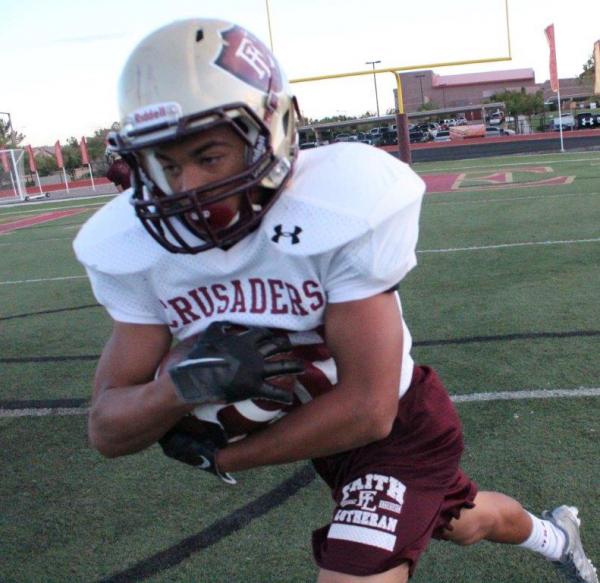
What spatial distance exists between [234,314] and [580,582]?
1397 millimetres

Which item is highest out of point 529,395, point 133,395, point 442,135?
point 133,395

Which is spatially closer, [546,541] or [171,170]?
[171,170]

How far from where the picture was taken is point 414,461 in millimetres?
1916

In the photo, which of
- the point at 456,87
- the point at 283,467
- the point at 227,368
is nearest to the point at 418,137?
the point at 283,467

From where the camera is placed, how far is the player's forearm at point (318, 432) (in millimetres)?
1590

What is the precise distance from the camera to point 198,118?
1486mm

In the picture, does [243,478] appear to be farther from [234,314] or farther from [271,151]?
[271,151]

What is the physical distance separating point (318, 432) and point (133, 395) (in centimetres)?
39

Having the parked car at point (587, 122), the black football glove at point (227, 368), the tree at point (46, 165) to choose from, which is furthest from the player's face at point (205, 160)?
the tree at point (46, 165)

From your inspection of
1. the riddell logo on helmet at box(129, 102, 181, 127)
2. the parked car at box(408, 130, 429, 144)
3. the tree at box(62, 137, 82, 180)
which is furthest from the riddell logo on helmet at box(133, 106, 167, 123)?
the tree at box(62, 137, 82, 180)

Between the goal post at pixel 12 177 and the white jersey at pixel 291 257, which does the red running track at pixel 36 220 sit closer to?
the goal post at pixel 12 177

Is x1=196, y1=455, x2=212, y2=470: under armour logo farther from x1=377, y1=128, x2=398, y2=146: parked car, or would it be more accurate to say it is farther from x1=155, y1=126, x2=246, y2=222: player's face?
x1=377, y1=128, x2=398, y2=146: parked car

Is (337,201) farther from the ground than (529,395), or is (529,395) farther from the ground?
(337,201)

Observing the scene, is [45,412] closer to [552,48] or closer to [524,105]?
[552,48]
